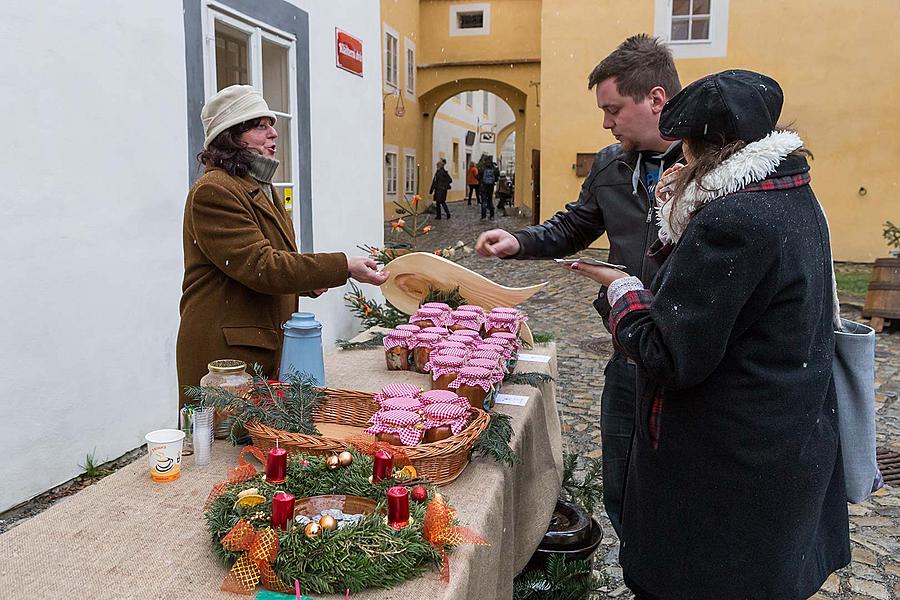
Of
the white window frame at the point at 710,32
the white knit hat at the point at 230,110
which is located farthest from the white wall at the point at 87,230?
the white window frame at the point at 710,32

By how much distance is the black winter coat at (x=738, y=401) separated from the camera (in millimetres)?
1470

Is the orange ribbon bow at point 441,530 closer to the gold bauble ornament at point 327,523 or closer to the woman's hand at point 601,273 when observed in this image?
the gold bauble ornament at point 327,523

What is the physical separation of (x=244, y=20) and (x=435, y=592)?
4333mm

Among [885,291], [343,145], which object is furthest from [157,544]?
[885,291]

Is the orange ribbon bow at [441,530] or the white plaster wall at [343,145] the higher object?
the white plaster wall at [343,145]

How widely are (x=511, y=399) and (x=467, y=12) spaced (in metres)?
19.6

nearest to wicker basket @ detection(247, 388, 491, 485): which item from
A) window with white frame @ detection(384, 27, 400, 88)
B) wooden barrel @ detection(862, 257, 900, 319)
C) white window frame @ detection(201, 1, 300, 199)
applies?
white window frame @ detection(201, 1, 300, 199)

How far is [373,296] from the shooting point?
668 cm

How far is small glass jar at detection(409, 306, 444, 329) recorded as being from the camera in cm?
288

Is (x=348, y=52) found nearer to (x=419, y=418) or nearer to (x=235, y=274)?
(x=235, y=274)

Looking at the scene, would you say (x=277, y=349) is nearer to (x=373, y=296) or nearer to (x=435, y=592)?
(x=435, y=592)

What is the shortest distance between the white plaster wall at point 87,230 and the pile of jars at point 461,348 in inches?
72.9

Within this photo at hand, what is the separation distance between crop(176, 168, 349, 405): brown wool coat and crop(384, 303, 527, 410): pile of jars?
1.49 ft

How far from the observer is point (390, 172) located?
1994 cm
